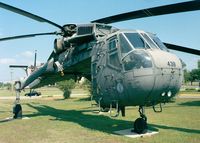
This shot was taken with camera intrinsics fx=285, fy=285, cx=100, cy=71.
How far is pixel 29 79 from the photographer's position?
18688mm

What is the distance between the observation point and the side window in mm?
10678

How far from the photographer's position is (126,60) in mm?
10125

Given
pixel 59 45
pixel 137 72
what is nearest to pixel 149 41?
pixel 137 72

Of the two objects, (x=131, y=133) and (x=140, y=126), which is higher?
(x=140, y=126)

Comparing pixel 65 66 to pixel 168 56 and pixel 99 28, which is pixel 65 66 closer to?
pixel 99 28

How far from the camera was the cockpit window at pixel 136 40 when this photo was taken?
10285 millimetres

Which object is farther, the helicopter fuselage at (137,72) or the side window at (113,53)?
the side window at (113,53)

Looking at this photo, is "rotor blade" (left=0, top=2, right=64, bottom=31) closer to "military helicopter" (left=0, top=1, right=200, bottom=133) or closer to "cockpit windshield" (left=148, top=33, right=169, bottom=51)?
"military helicopter" (left=0, top=1, right=200, bottom=133)

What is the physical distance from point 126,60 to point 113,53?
38.5 inches

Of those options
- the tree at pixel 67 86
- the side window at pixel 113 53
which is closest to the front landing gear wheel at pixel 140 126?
the side window at pixel 113 53

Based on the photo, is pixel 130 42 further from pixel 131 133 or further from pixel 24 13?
pixel 24 13

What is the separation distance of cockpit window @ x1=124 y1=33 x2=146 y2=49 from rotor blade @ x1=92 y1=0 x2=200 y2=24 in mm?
859

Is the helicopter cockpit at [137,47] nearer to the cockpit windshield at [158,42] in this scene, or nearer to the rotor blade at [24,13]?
the cockpit windshield at [158,42]

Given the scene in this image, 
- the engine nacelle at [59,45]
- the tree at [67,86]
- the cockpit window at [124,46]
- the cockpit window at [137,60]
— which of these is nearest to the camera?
the cockpit window at [137,60]
